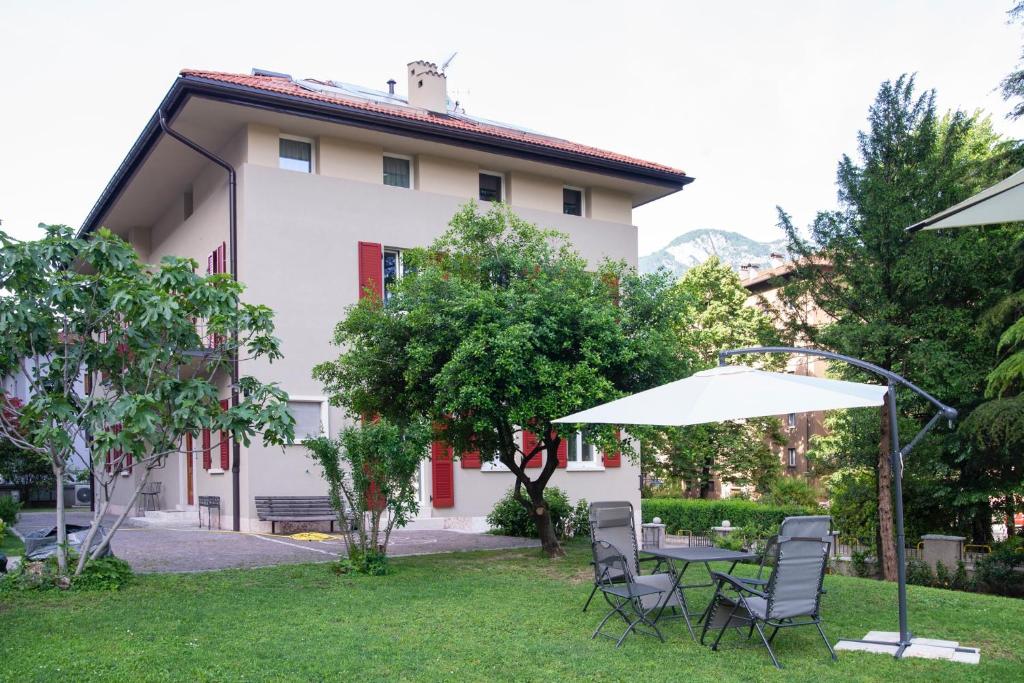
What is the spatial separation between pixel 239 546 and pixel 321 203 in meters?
6.84

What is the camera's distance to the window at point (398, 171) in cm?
1895

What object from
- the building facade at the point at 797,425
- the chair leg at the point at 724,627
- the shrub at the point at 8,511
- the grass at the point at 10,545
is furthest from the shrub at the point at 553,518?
the building facade at the point at 797,425

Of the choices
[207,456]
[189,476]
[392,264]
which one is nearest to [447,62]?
[392,264]

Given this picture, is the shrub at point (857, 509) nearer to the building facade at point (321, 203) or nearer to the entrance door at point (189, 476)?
the building facade at point (321, 203)

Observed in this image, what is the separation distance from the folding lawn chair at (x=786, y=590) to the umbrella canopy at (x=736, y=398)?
986mm

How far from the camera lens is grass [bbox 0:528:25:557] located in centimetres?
1366

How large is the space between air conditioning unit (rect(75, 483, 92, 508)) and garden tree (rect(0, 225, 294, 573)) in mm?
22296

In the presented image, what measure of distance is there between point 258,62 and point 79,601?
52.9ft

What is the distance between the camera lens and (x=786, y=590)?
6344mm

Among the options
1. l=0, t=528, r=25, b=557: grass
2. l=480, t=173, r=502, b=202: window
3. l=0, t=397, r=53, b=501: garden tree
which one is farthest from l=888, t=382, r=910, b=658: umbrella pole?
l=0, t=397, r=53, b=501: garden tree

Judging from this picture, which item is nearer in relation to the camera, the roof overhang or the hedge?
the roof overhang

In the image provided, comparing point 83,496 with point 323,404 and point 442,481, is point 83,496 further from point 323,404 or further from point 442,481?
point 442,481

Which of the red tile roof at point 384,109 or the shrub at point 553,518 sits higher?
the red tile roof at point 384,109

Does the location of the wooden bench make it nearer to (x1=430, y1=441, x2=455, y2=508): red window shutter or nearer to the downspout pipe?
the downspout pipe
